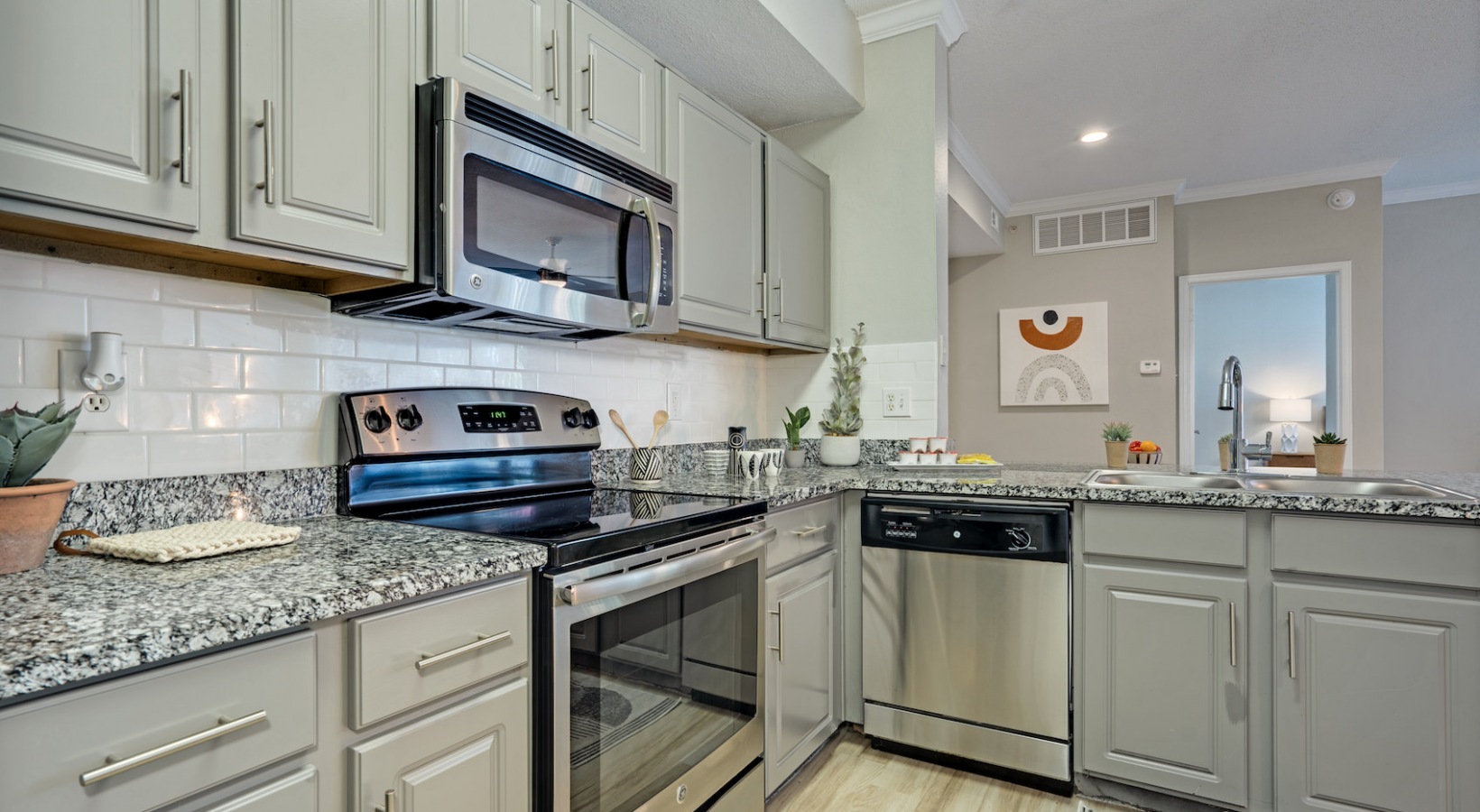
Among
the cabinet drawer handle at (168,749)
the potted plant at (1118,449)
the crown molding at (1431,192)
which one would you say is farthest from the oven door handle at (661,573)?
the crown molding at (1431,192)

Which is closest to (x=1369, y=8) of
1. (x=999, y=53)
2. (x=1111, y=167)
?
(x=999, y=53)

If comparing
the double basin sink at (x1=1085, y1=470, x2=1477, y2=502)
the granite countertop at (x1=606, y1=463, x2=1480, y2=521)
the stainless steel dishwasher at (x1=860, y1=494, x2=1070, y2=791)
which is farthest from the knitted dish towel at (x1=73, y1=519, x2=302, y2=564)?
the double basin sink at (x1=1085, y1=470, x2=1477, y2=502)

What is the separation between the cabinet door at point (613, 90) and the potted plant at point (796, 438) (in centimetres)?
117

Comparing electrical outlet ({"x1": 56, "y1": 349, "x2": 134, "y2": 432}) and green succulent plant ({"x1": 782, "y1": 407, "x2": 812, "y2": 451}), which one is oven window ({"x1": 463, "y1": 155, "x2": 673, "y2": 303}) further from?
green succulent plant ({"x1": 782, "y1": 407, "x2": 812, "y2": 451})

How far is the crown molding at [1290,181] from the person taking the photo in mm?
4324

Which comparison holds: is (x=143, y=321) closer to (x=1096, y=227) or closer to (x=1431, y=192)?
(x=1096, y=227)

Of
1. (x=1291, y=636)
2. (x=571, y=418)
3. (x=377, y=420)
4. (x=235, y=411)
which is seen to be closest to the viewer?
(x=235, y=411)

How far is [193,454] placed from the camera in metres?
1.29

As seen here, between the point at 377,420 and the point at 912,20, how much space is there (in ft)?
7.81

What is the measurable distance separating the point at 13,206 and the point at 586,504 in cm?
109

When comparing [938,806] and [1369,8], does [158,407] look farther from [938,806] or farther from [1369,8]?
[1369,8]

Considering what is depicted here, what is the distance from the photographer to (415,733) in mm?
978

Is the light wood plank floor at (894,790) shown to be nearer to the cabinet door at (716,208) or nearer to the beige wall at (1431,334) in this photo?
the cabinet door at (716,208)

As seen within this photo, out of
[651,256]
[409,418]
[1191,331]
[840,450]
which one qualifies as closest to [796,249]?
[840,450]
